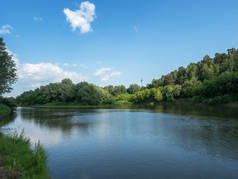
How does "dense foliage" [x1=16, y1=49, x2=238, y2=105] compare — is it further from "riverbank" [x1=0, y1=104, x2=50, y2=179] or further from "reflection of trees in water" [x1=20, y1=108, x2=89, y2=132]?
"riverbank" [x1=0, y1=104, x2=50, y2=179]

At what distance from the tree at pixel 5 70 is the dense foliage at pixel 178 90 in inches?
2032

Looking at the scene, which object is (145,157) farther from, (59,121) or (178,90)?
(178,90)

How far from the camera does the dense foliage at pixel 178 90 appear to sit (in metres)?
68.7

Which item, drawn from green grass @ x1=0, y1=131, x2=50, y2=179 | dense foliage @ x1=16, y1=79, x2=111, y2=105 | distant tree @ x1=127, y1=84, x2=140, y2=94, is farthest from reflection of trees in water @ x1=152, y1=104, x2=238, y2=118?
distant tree @ x1=127, y1=84, x2=140, y2=94

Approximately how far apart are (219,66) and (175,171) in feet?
441

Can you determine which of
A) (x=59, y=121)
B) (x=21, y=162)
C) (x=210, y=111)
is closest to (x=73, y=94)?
(x=59, y=121)

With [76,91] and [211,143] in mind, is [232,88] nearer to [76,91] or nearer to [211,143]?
[211,143]

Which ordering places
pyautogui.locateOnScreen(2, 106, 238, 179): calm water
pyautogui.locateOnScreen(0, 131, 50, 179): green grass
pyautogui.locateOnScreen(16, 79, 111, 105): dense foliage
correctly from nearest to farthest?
pyautogui.locateOnScreen(0, 131, 50, 179): green grass → pyautogui.locateOnScreen(2, 106, 238, 179): calm water → pyautogui.locateOnScreen(16, 79, 111, 105): dense foliage

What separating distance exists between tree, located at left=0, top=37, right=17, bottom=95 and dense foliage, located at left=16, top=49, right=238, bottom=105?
5162 centimetres

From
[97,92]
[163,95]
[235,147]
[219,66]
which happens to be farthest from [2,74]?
[219,66]

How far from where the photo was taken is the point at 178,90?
9925cm

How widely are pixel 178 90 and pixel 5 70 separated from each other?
89371 mm

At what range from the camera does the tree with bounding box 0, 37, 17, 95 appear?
101 ft

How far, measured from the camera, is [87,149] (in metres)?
11.1
